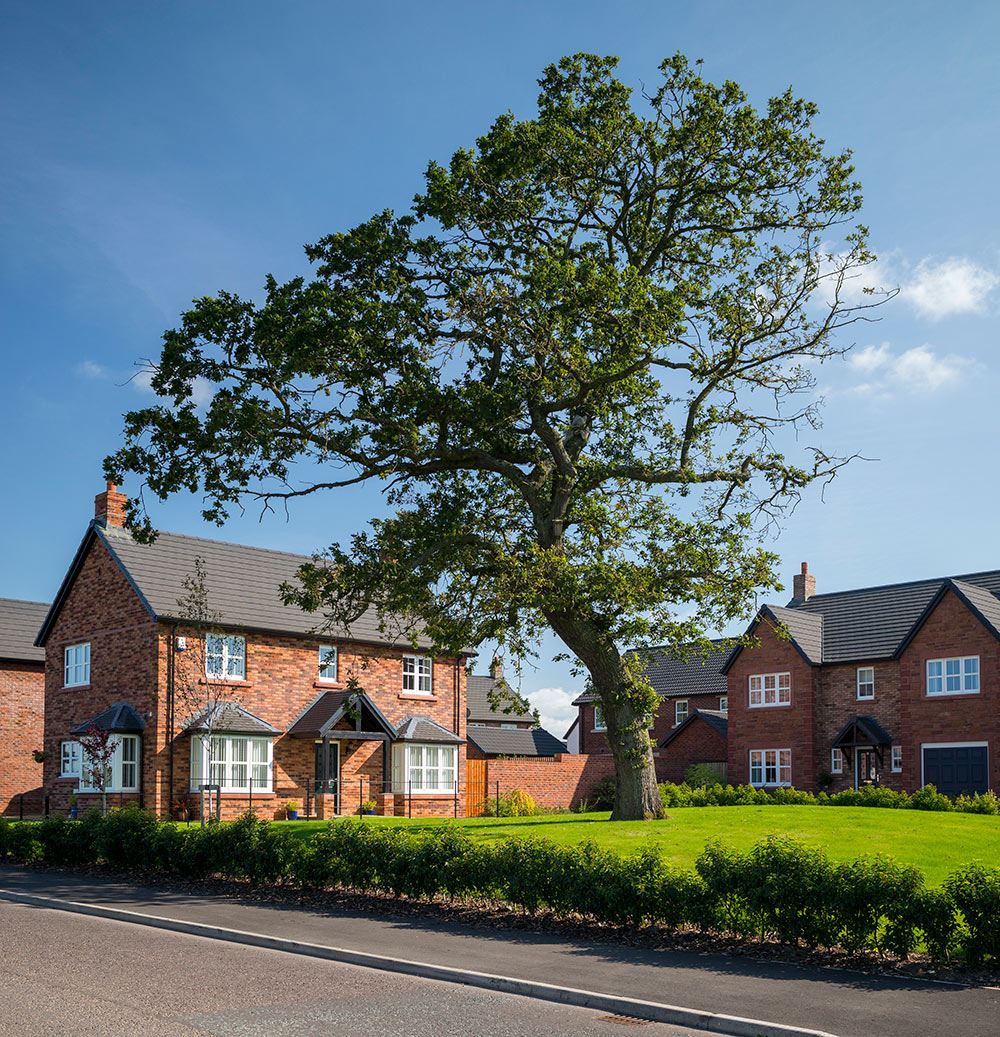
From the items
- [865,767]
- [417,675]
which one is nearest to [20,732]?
[417,675]

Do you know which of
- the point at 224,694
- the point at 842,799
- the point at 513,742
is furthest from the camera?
the point at 513,742

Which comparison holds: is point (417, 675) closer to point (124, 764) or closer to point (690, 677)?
point (124, 764)

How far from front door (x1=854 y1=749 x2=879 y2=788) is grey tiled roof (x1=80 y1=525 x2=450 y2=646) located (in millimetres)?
17914

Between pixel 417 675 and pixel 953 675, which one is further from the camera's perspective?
pixel 417 675

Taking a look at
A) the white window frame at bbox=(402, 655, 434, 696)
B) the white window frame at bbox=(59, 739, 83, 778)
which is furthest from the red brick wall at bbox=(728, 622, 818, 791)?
the white window frame at bbox=(59, 739, 83, 778)

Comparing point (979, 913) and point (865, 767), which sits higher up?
point (979, 913)

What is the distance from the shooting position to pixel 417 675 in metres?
41.6

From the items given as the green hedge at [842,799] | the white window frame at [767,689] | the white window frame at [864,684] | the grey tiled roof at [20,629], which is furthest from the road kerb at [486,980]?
the white window frame at [767,689]

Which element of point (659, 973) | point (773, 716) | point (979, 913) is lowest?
point (659, 973)

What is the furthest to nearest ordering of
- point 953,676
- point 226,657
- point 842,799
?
1. point 953,676
2. point 226,657
3. point 842,799

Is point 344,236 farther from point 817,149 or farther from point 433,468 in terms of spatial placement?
point 817,149

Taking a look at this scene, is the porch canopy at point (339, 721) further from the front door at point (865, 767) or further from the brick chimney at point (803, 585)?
the brick chimney at point (803, 585)

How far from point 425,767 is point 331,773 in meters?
3.93

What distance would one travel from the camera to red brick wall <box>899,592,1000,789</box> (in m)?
38.8
